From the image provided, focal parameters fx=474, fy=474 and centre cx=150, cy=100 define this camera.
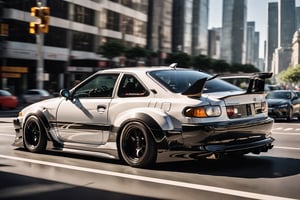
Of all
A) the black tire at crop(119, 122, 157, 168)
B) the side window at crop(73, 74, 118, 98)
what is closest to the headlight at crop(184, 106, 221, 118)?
the black tire at crop(119, 122, 157, 168)

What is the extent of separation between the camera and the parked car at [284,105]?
18531 mm

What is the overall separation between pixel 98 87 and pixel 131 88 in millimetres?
652

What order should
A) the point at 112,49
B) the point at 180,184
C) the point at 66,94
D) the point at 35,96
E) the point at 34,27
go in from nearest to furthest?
the point at 180,184 < the point at 66,94 < the point at 34,27 < the point at 35,96 < the point at 112,49

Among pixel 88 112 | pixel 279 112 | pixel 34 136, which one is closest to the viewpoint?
pixel 88 112

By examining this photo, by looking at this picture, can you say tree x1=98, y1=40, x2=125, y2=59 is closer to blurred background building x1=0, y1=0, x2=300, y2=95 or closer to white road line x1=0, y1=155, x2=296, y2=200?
blurred background building x1=0, y1=0, x2=300, y2=95

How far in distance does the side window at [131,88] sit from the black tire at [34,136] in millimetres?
1667

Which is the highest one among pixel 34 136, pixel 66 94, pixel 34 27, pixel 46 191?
pixel 34 27

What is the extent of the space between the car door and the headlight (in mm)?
1334

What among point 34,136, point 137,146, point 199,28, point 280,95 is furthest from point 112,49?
point 199,28

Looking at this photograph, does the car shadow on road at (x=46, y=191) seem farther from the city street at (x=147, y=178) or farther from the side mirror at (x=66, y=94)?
the side mirror at (x=66, y=94)

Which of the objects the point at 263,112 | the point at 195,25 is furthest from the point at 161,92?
the point at 195,25

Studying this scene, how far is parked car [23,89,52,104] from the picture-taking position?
1292 inches

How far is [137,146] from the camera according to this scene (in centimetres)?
636

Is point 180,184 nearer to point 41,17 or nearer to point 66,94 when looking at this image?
point 66,94
